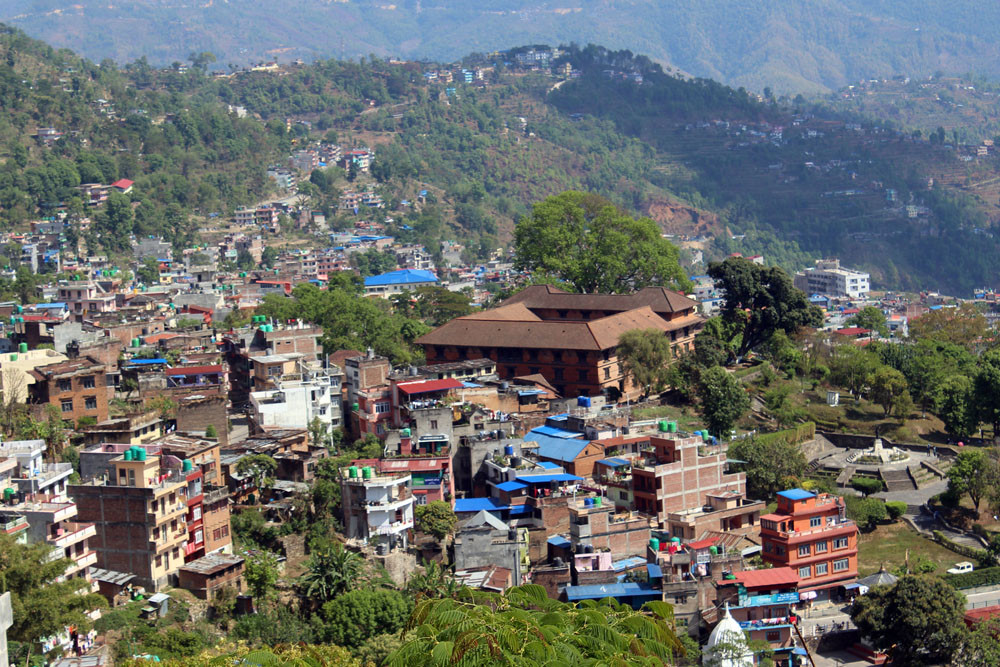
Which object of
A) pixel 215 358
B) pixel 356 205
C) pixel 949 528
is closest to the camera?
pixel 949 528

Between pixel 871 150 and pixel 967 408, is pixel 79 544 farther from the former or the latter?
pixel 871 150

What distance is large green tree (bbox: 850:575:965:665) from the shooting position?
28234 mm

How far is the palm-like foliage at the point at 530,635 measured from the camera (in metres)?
13.7

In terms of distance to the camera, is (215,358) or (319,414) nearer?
(319,414)

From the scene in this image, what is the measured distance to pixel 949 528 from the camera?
3703 cm

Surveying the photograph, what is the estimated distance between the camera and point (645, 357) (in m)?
44.3

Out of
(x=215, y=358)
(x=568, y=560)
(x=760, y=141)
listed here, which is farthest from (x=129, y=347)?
(x=760, y=141)

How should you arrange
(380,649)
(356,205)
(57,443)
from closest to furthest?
1. (380,649)
2. (57,443)
3. (356,205)

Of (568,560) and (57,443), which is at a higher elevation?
(57,443)

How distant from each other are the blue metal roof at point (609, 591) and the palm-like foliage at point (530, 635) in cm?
1191

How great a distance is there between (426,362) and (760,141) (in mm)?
108594

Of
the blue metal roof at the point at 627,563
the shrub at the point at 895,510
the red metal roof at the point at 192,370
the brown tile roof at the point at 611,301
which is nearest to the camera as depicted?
the blue metal roof at the point at 627,563

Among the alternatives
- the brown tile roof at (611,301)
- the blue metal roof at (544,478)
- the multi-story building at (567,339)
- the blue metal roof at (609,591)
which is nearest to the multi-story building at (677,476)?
the blue metal roof at (544,478)

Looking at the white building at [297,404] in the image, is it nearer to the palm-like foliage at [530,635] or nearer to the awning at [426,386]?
the awning at [426,386]
